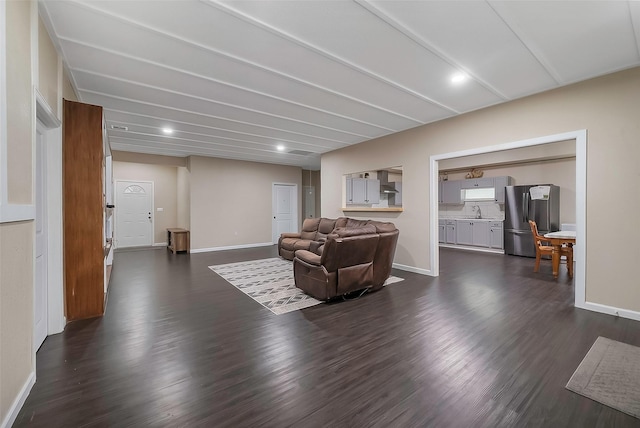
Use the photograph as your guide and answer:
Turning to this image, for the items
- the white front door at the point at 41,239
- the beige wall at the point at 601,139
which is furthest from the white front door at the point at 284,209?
the white front door at the point at 41,239

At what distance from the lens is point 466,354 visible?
2.30 m

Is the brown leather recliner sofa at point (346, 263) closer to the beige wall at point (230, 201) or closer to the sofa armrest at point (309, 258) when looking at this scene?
the sofa armrest at point (309, 258)

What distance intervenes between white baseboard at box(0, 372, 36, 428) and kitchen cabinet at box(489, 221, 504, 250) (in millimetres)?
8770

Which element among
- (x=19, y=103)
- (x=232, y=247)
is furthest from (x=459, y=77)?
(x=232, y=247)

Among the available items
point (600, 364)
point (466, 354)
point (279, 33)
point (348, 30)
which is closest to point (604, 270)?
point (600, 364)

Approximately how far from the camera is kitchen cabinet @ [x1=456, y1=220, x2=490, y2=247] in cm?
763

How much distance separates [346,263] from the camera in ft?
11.8

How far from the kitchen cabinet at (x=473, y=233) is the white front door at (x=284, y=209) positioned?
536 centimetres

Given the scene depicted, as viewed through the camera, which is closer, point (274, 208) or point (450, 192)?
point (450, 192)

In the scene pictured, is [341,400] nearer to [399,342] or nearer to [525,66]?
[399,342]

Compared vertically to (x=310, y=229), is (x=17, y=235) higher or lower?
higher

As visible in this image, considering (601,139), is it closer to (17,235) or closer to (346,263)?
(346,263)

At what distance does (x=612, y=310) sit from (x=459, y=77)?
3.15 m

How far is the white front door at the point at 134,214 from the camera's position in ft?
26.5
